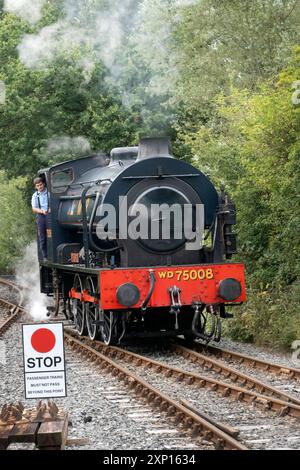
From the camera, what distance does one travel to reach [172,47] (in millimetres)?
27219

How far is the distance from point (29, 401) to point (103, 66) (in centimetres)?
1442

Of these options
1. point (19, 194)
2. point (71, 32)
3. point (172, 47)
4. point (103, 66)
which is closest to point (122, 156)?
point (103, 66)

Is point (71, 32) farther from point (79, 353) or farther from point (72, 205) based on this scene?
point (79, 353)

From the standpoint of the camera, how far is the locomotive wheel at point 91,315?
15109mm

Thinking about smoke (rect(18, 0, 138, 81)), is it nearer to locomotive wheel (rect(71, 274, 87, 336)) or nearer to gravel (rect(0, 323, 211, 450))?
locomotive wheel (rect(71, 274, 87, 336))

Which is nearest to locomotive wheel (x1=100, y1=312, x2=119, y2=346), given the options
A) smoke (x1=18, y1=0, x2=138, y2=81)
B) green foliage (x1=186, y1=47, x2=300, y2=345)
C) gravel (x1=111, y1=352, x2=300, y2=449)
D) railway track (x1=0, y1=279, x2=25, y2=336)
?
green foliage (x1=186, y1=47, x2=300, y2=345)

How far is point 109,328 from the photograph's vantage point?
14.7m

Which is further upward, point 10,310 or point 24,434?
point 10,310

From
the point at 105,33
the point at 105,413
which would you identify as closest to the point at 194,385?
the point at 105,413

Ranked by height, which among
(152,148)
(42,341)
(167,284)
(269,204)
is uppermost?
(152,148)

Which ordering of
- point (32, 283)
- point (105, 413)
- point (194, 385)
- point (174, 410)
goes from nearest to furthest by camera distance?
point (174, 410)
point (105, 413)
point (194, 385)
point (32, 283)

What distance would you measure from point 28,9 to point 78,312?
12601 mm

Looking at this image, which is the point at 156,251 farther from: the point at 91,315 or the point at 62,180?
the point at 62,180

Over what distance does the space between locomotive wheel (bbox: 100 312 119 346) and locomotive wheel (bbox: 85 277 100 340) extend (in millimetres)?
184
